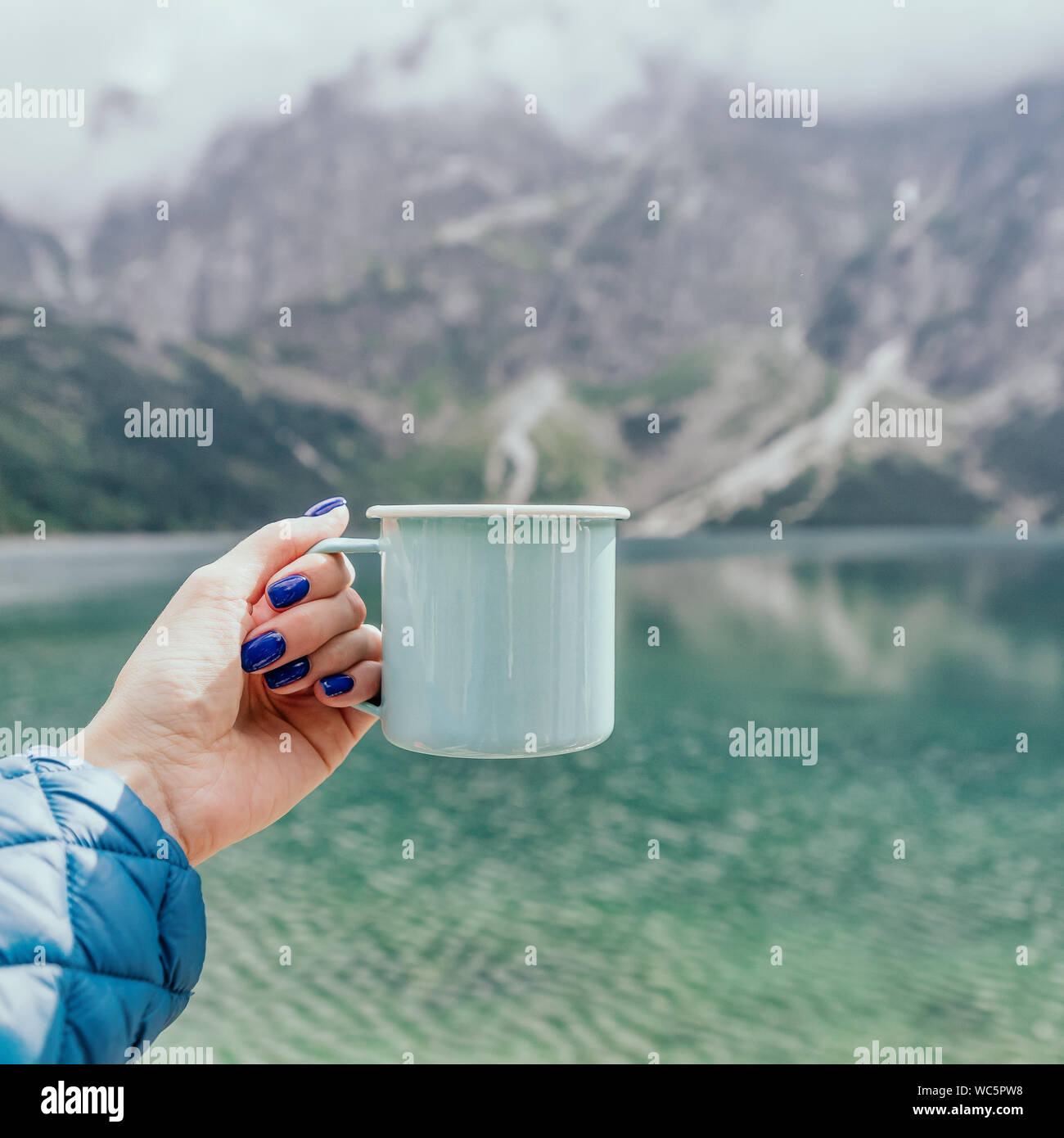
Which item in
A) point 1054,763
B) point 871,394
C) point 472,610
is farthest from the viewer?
point 871,394

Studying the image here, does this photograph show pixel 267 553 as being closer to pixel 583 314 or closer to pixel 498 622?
pixel 498 622

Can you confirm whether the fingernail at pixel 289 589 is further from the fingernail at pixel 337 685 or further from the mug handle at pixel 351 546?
the fingernail at pixel 337 685

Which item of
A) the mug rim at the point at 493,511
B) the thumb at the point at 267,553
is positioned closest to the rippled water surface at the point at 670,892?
the thumb at the point at 267,553

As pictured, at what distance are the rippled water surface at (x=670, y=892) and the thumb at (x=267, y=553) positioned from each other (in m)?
6.54

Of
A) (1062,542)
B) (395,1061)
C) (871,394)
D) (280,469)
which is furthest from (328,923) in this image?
(871,394)

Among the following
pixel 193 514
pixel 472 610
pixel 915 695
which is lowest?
pixel 915 695

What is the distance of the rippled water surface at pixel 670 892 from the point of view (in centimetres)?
775

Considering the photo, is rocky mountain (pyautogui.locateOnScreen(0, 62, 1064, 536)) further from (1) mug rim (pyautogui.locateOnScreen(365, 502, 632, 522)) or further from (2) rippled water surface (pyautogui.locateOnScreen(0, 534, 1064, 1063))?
(1) mug rim (pyautogui.locateOnScreen(365, 502, 632, 522))

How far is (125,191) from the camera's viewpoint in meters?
141

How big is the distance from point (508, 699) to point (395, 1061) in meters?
6.70

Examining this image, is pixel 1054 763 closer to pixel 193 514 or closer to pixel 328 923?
pixel 328 923

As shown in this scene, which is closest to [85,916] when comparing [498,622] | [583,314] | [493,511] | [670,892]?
[498,622]
